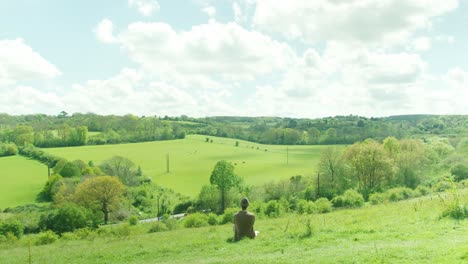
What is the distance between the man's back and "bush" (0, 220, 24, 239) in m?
48.1

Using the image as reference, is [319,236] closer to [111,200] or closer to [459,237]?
[459,237]

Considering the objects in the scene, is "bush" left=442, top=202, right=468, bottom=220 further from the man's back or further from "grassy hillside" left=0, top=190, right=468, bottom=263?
the man's back

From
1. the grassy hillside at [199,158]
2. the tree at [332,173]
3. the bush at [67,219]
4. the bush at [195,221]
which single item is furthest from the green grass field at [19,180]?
the tree at [332,173]

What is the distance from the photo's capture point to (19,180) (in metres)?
94.1

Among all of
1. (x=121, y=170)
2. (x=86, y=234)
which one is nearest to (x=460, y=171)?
(x=86, y=234)

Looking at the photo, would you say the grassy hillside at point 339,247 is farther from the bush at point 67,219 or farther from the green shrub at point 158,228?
the bush at point 67,219

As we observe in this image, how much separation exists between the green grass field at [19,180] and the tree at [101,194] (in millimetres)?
23702

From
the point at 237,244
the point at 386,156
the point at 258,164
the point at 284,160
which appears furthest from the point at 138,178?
the point at 237,244

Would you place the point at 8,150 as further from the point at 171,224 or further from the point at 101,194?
the point at 171,224

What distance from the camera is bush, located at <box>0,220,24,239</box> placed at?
1990 inches

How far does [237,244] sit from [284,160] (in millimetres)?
115963

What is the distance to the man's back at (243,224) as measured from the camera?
13.3m

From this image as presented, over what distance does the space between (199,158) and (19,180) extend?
5683 centimetres

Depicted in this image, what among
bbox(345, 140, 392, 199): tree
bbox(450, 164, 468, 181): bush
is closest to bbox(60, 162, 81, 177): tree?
bbox(345, 140, 392, 199): tree
